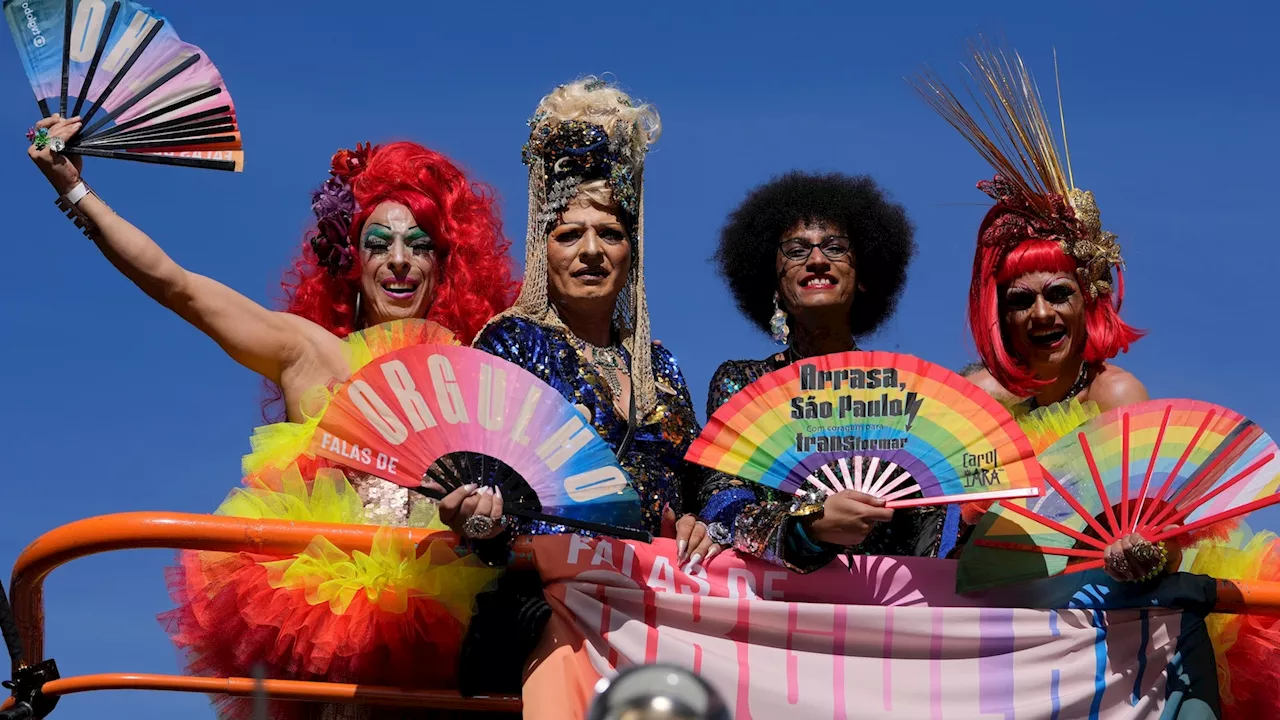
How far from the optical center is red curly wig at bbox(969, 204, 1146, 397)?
675cm

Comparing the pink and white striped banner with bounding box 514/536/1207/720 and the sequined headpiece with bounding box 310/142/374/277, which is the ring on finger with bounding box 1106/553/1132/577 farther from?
the sequined headpiece with bounding box 310/142/374/277

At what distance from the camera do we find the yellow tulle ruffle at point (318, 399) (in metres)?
6.04

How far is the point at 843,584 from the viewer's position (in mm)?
5531

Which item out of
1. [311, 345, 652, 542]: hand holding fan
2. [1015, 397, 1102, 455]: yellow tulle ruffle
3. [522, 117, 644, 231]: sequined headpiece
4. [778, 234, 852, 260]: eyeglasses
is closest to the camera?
[311, 345, 652, 542]: hand holding fan

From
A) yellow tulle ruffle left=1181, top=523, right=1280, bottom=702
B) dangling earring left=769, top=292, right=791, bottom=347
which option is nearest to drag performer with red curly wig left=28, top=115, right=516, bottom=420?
dangling earring left=769, top=292, right=791, bottom=347

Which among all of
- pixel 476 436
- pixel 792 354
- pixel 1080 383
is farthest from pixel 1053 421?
pixel 476 436

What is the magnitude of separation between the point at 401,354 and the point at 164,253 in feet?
5.06

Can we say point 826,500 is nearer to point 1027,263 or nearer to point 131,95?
point 1027,263

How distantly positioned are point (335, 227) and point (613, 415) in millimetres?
1830

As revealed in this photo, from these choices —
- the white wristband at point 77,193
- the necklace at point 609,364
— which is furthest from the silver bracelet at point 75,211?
the necklace at point 609,364

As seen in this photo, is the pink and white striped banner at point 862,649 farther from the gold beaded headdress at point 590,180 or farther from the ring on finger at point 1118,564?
the gold beaded headdress at point 590,180

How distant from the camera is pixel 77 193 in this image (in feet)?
20.9

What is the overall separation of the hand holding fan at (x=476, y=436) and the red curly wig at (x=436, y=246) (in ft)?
6.29

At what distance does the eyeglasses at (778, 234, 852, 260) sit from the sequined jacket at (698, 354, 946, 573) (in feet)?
1.31
